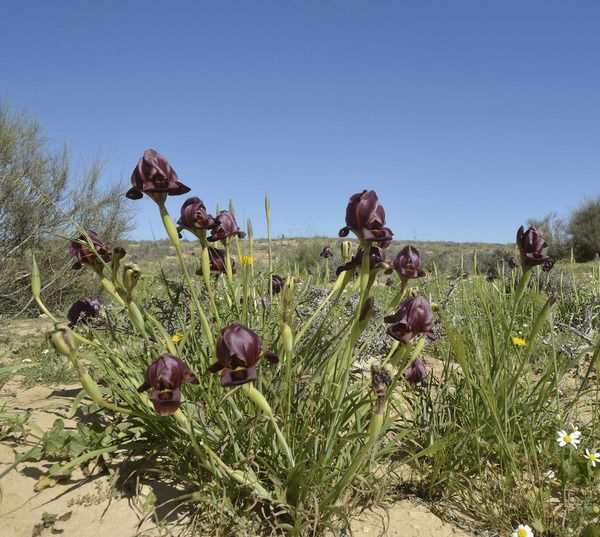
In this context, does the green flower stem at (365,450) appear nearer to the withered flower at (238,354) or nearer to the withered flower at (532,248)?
the withered flower at (238,354)

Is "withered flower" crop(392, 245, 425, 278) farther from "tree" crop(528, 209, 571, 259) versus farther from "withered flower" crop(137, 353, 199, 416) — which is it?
"tree" crop(528, 209, 571, 259)

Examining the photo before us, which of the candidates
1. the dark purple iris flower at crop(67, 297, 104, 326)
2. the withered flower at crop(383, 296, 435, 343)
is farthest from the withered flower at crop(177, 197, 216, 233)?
the dark purple iris flower at crop(67, 297, 104, 326)

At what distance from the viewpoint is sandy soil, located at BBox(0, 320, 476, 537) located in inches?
65.5

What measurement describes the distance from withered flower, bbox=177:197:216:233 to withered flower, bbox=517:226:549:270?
1.16m

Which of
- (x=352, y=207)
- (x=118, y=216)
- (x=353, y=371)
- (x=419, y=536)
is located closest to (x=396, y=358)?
(x=352, y=207)

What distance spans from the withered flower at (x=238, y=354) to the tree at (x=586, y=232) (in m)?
15.6

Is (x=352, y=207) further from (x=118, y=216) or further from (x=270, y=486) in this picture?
(x=118, y=216)

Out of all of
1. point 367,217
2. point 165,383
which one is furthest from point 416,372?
point 165,383

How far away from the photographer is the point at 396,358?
1.60m

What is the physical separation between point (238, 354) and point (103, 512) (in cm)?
103

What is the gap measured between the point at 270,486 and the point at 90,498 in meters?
0.68

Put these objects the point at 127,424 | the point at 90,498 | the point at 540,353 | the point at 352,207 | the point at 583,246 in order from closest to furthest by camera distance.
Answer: the point at 352,207
the point at 90,498
the point at 127,424
the point at 540,353
the point at 583,246

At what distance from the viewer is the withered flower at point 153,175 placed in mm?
1548

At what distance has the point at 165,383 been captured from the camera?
126 centimetres
